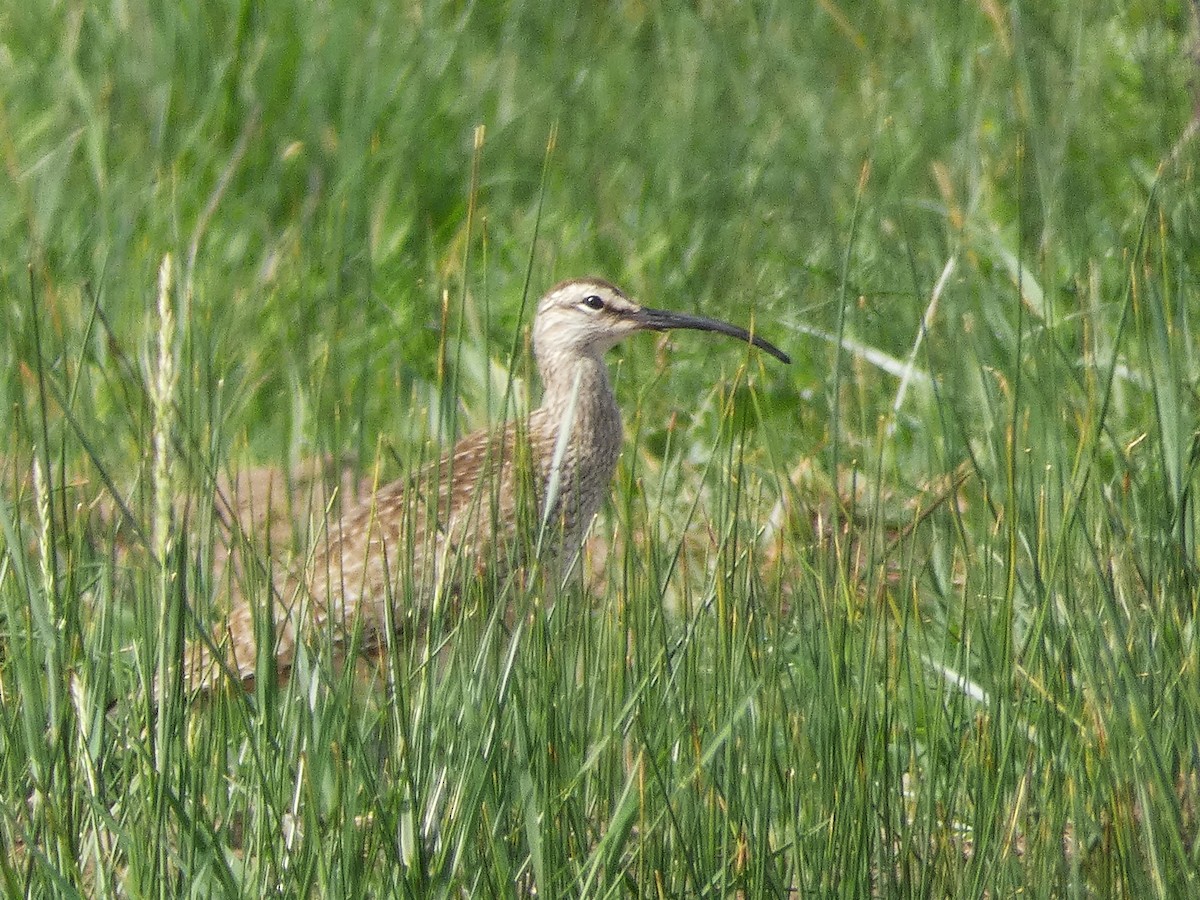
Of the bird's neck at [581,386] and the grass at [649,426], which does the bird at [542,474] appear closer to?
the bird's neck at [581,386]

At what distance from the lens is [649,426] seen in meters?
5.66

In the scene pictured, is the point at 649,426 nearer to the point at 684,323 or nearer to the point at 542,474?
the point at 684,323

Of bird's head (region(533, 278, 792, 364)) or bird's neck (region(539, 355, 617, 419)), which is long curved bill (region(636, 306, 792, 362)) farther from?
bird's neck (region(539, 355, 617, 419))

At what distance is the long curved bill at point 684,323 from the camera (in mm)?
5066

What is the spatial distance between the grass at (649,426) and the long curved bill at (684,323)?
20 cm

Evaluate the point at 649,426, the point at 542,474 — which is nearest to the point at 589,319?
the point at 649,426

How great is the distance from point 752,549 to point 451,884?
0.66 meters

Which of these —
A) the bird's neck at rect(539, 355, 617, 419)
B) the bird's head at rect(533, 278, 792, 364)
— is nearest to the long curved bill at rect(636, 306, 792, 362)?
the bird's head at rect(533, 278, 792, 364)

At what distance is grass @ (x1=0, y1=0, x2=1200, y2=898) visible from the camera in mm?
2572

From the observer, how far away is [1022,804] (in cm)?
278

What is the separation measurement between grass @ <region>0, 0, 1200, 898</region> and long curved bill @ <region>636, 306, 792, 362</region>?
20 cm

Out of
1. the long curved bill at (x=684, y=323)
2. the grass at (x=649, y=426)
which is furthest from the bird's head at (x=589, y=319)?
the grass at (x=649, y=426)

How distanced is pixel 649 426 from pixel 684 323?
0.54m

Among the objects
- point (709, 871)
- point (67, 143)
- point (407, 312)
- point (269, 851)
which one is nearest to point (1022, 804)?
point (709, 871)
